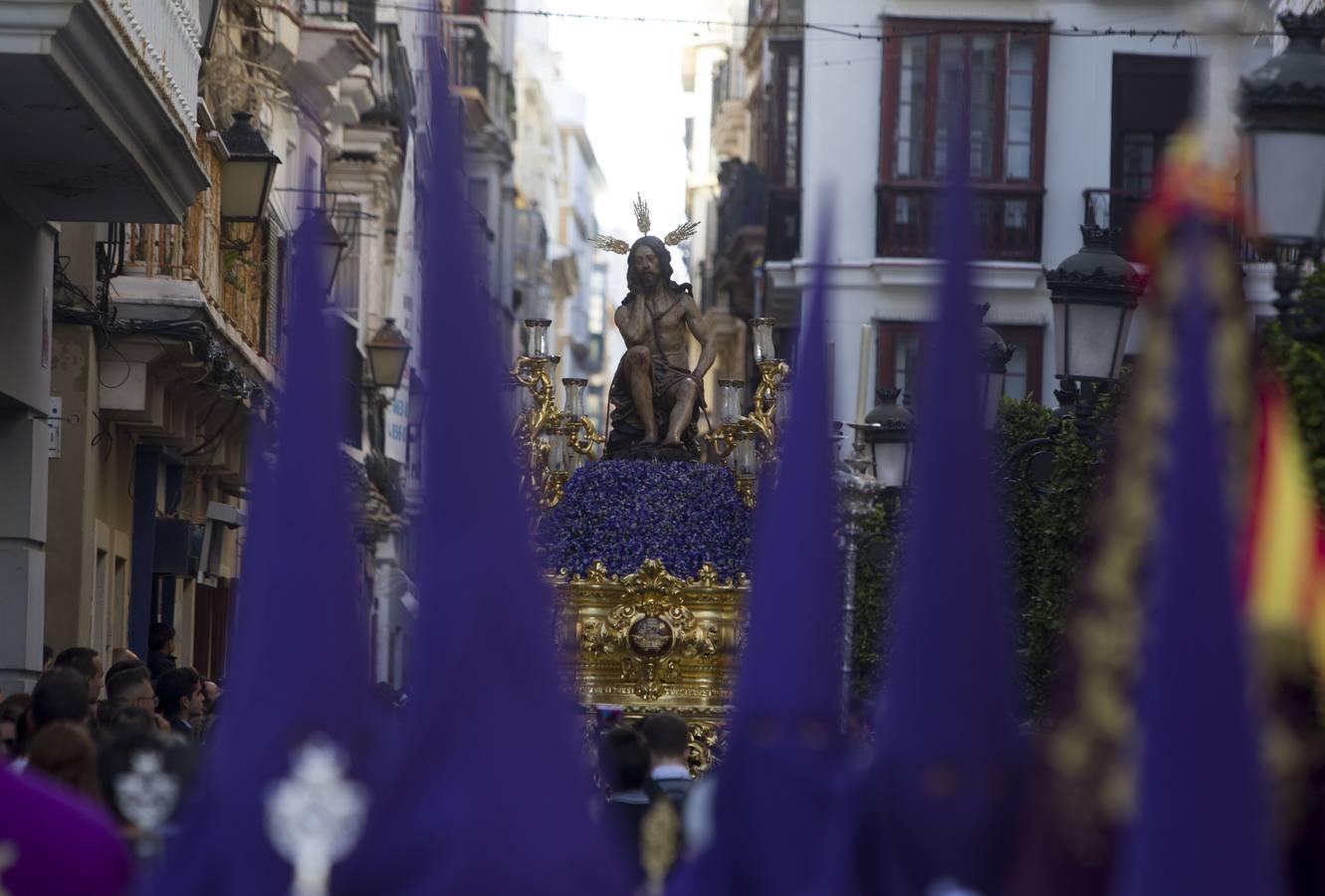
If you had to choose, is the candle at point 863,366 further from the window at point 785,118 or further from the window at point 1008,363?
the window at point 785,118

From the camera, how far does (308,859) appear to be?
521cm

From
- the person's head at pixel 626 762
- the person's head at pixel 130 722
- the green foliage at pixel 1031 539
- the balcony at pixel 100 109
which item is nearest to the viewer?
the person's head at pixel 130 722

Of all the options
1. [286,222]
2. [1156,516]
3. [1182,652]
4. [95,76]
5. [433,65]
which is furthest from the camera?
[286,222]

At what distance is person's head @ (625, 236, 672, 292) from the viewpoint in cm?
1634

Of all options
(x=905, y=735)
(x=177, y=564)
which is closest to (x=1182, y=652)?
(x=905, y=735)

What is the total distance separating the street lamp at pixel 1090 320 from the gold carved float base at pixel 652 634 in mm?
2323

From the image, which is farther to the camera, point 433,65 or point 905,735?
point 433,65

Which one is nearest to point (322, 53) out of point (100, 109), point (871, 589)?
point (871, 589)

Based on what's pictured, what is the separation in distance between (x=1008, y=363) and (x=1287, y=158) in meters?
20.5

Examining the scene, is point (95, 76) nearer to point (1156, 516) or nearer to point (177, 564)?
point (1156, 516)

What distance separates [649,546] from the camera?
1477 cm

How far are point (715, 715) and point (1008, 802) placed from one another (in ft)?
30.1

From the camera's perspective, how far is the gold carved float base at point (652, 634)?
47.5ft

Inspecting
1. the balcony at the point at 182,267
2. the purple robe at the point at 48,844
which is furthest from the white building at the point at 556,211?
the purple robe at the point at 48,844
